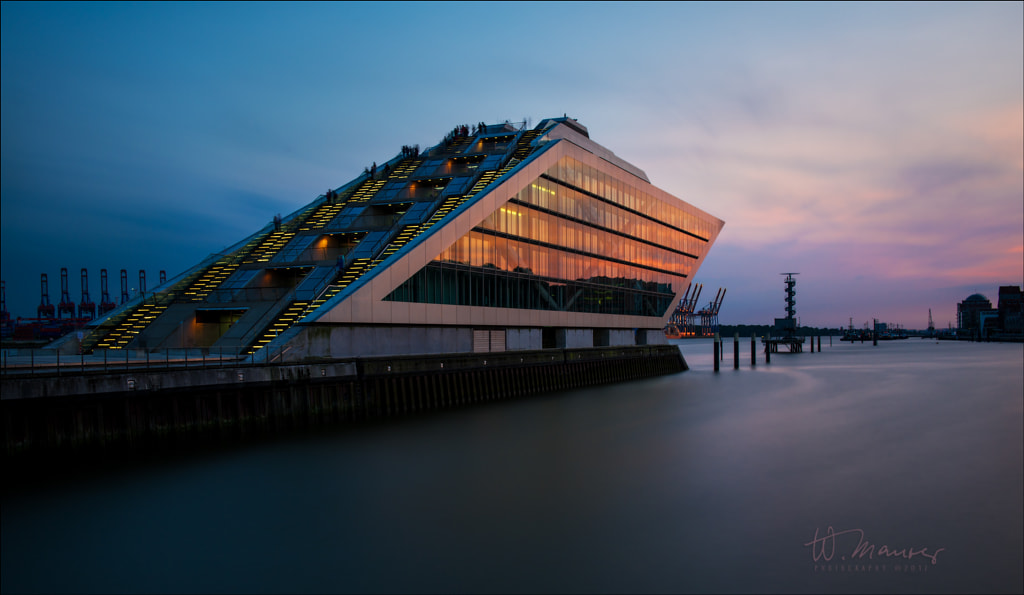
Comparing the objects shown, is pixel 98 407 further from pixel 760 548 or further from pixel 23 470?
pixel 760 548

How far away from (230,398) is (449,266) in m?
16.9

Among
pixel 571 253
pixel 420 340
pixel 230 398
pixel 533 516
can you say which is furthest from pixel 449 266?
pixel 533 516

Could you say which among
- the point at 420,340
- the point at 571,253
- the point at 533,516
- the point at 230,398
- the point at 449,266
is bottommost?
the point at 533,516

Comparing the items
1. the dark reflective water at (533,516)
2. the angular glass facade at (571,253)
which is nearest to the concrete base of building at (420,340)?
the angular glass facade at (571,253)

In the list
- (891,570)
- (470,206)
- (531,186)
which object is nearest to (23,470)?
(891,570)

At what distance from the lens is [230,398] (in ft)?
75.0

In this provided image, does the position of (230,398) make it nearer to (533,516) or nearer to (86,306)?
(533,516)

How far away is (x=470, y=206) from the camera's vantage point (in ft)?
127

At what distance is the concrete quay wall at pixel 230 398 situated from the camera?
17.8m

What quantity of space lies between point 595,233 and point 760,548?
4281 centimetres

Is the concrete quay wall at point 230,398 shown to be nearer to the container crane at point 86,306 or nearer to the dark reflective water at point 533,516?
the dark reflective water at point 533,516

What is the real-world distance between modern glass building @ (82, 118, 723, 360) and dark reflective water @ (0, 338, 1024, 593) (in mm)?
8569

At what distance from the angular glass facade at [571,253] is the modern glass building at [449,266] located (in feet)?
0.45

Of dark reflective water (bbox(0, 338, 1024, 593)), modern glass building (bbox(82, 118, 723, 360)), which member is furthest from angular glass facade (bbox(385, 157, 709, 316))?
dark reflective water (bbox(0, 338, 1024, 593))
